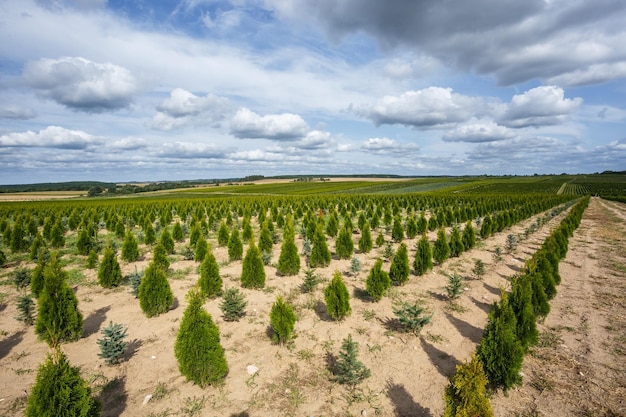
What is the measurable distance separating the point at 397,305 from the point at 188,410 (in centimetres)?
567

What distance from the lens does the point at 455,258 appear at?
1351 centimetres

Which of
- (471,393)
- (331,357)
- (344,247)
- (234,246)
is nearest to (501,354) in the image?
(471,393)

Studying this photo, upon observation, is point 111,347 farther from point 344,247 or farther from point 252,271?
point 344,247

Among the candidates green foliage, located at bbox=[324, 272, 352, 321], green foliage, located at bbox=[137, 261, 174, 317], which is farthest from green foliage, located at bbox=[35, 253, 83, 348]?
green foliage, located at bbox=[324, 272, 352, 321]

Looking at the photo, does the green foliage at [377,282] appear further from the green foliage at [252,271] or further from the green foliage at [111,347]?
the green foliage at [111,347]

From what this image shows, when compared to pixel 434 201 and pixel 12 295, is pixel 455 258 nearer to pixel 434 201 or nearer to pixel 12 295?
pixel 12 295

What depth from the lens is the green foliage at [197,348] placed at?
4.81m

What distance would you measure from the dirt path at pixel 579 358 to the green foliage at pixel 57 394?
550 centimetres

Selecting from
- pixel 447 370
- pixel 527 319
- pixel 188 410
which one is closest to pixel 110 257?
pixel 188 410

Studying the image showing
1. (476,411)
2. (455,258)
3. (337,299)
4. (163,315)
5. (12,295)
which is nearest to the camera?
(476,411)

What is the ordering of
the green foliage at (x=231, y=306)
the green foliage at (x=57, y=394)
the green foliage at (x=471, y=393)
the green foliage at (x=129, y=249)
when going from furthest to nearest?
the green foliage at (x=129, y=249) < the green foliage at (x=231, y=306) < the green foliage at (x=57, y=394) < the green foliage at (x=471, y=393)

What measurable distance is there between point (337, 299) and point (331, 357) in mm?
1522

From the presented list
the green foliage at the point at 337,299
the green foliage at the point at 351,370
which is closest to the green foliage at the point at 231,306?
the green foliage at the point at 337,299

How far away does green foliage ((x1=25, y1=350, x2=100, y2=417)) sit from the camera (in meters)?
3.31
